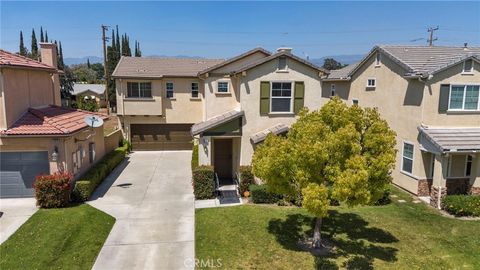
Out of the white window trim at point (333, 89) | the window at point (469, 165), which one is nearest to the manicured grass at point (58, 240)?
the window at point (469, 165)

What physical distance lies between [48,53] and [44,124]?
25.2ft

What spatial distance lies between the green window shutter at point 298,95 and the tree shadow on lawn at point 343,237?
6210mm

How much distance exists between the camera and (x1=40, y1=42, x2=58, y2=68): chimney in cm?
2233

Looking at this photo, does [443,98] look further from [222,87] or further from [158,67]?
[158,67]

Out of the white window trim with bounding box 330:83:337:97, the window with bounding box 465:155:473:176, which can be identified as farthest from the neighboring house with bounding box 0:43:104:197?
the white window trim with bounding box 330:83:337:97

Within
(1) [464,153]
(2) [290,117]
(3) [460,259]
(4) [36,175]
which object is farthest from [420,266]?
(4) [36,175]

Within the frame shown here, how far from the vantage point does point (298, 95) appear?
19.6 meters

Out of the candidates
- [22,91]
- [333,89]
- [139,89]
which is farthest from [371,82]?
[22,91]

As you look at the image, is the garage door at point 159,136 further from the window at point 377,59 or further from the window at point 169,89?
the window at point 377,59

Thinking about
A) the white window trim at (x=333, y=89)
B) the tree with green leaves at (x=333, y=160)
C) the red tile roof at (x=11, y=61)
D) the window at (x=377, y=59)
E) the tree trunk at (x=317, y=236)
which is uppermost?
the window at (x=377, y=59)

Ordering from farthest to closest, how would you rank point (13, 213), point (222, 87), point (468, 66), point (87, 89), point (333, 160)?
point (87, 89) < point (222, 87) < point (468, 66) < point (13, 213) < point (333, 160)

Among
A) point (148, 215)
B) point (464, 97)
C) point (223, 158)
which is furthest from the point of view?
point (223, 158)

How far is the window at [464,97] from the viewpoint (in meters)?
18.2

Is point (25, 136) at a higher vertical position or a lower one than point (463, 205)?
higher
